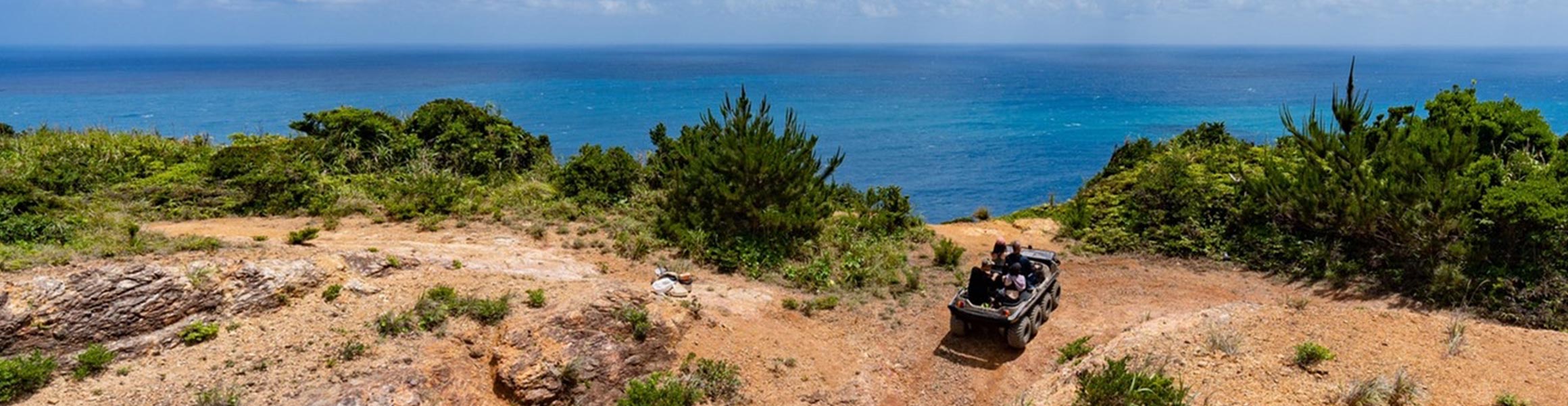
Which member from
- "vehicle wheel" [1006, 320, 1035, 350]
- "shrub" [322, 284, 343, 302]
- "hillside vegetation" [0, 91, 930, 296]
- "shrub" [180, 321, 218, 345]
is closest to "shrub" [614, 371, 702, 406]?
"shrub" [322, 284, 343, 302]

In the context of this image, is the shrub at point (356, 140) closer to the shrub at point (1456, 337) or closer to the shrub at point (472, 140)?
the shrub at point (472, 140)

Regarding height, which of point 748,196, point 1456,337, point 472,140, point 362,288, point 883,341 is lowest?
point 883,341

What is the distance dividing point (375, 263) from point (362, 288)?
789mm

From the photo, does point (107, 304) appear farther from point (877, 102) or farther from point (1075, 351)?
point (877, 102)

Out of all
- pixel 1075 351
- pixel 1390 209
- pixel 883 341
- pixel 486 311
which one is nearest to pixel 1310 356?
pixel 1075 351

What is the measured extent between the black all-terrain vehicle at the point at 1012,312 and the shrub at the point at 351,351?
303 inches

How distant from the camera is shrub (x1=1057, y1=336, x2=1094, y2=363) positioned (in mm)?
11055

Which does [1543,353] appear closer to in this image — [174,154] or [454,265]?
[454,265]

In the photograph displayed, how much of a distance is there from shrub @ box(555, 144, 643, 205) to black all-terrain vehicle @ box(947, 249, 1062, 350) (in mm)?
9490

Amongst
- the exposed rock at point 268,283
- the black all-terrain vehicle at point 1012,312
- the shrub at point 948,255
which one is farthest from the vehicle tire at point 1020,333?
the exposed rock at point 268,283

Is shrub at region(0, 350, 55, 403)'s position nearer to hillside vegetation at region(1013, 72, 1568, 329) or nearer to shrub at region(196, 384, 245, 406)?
shrub at region(196, 384, 245, 406)

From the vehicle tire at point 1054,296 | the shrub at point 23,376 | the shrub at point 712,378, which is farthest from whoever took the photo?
the vehicle tire at point 1054,296

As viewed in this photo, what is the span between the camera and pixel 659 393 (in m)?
9.50

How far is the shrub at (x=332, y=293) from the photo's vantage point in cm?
1080
